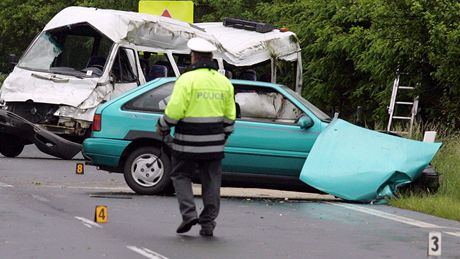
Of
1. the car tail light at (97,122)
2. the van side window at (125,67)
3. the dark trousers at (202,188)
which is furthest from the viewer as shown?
the van side window at (125,67)

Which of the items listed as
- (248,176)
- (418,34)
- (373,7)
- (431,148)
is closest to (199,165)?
(248,176)

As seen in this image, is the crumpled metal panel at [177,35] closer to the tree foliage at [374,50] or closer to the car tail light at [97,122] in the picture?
the tree foliage at [374,50]

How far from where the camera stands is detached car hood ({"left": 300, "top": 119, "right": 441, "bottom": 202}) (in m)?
15.3

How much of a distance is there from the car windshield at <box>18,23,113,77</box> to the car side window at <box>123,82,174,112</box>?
6.97m

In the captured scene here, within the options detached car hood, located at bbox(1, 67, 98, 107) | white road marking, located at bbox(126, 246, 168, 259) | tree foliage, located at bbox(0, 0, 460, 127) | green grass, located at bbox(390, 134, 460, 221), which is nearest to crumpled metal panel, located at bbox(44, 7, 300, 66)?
tree foliage, located at bbox(0, 0, 460, 127)

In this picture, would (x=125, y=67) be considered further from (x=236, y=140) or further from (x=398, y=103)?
(x=236, y=140)

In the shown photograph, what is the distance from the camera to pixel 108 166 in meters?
15.5

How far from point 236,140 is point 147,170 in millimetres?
1160

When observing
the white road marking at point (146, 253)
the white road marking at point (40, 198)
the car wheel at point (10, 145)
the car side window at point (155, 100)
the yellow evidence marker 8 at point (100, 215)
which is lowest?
the car wheel at point (10, 145)

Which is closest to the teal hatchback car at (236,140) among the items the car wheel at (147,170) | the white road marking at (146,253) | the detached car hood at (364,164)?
the car wheel at (147,170)

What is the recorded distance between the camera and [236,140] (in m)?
15.2

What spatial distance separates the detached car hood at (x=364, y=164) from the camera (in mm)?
15336

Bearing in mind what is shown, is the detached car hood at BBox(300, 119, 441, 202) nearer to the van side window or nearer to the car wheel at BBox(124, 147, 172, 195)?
the car wheel at BBox(124, 147, 172, 195)

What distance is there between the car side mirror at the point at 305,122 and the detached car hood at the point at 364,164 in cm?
18
